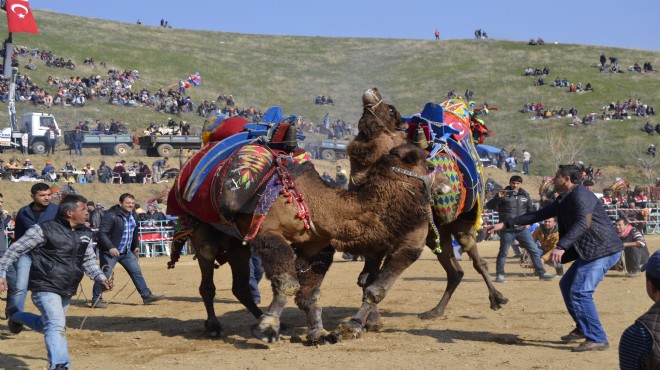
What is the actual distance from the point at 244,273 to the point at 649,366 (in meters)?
6.73

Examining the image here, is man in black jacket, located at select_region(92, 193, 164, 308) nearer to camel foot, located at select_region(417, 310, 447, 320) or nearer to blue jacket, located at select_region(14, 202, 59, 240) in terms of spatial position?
blue jacket, located at select_region(14, 202, 59, 240)

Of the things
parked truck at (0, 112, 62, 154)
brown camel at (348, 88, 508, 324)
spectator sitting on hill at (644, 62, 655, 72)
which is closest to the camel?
brown camel at (348, 88, 508, 324)

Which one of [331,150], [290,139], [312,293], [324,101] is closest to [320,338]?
[312,293]

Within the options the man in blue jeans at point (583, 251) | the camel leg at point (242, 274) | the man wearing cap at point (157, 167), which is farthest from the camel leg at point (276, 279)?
the man wearing cap at point (157, 167)

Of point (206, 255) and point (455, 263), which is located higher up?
point (206, 255)

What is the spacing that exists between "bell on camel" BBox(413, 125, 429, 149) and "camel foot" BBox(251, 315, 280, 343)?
2714 mm

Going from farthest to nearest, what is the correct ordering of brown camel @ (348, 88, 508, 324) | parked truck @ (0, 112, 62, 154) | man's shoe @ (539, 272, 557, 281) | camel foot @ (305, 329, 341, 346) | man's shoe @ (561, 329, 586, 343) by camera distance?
parked truck @ (0, 112, 62, 154)
man's shoe @ (539, 272, 557, 281)
brown camel @ (348, 88, 508, 324)
camel foot @ (305, 329, 341, 346)
man's shoe @ (561, 329, 586, 343)

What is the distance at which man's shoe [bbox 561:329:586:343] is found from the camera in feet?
28.0

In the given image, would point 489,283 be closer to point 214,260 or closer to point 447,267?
point 447,267

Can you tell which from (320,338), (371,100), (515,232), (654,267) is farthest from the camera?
(515,232)

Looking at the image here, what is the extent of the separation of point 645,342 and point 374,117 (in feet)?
18.1

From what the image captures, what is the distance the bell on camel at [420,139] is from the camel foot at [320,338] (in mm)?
2395

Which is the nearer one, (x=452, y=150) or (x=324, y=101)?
(x=452, y=150)

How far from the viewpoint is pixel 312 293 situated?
29.1 ft
